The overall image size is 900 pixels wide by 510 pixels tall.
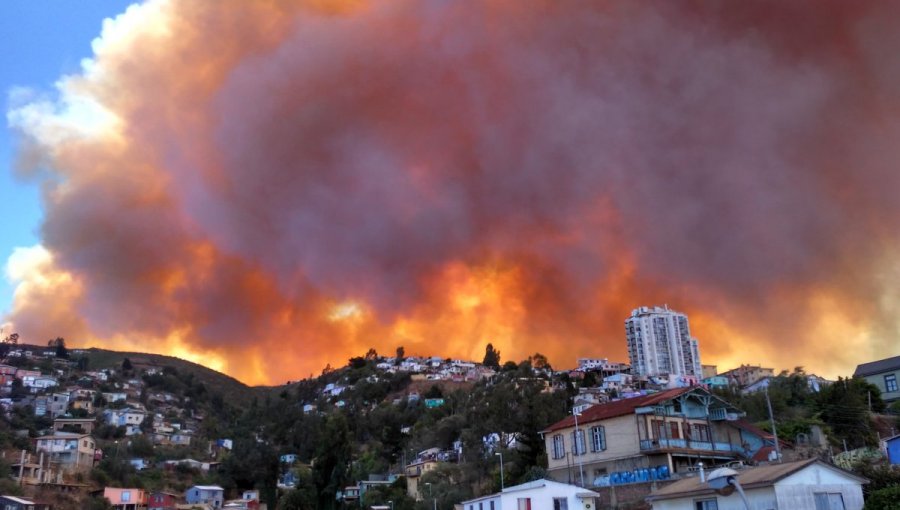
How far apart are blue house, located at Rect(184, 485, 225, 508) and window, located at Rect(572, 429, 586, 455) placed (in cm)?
6133

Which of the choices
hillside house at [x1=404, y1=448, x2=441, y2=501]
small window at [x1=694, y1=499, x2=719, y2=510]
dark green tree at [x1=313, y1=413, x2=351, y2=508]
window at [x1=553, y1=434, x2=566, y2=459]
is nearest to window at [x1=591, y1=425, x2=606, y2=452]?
window at [x1=553, y1=434, x2=566, y2=459]

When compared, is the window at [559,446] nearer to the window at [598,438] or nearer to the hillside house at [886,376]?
the window at [598,438]

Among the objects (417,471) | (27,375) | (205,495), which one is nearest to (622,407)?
(417,471)

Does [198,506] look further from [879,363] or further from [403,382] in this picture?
[403,382]

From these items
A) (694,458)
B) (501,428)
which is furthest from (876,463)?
(501,428)

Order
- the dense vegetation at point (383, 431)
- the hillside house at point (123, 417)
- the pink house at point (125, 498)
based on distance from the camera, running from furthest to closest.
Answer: the hillside house at point (123, 417)
the pink house at point (125, 498)
the dense vegetation at point (383, 431)

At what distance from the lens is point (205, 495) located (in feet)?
321

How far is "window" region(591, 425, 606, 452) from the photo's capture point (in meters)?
53.4

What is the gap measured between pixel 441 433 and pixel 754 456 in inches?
2394

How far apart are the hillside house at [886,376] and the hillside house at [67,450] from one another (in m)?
100

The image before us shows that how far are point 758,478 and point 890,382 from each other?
5829cm

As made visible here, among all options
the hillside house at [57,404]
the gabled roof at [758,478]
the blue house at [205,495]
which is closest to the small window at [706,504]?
the gabled roof at [758,478]

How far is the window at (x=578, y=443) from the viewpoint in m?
55.3

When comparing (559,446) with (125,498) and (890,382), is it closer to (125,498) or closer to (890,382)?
(890,382)
